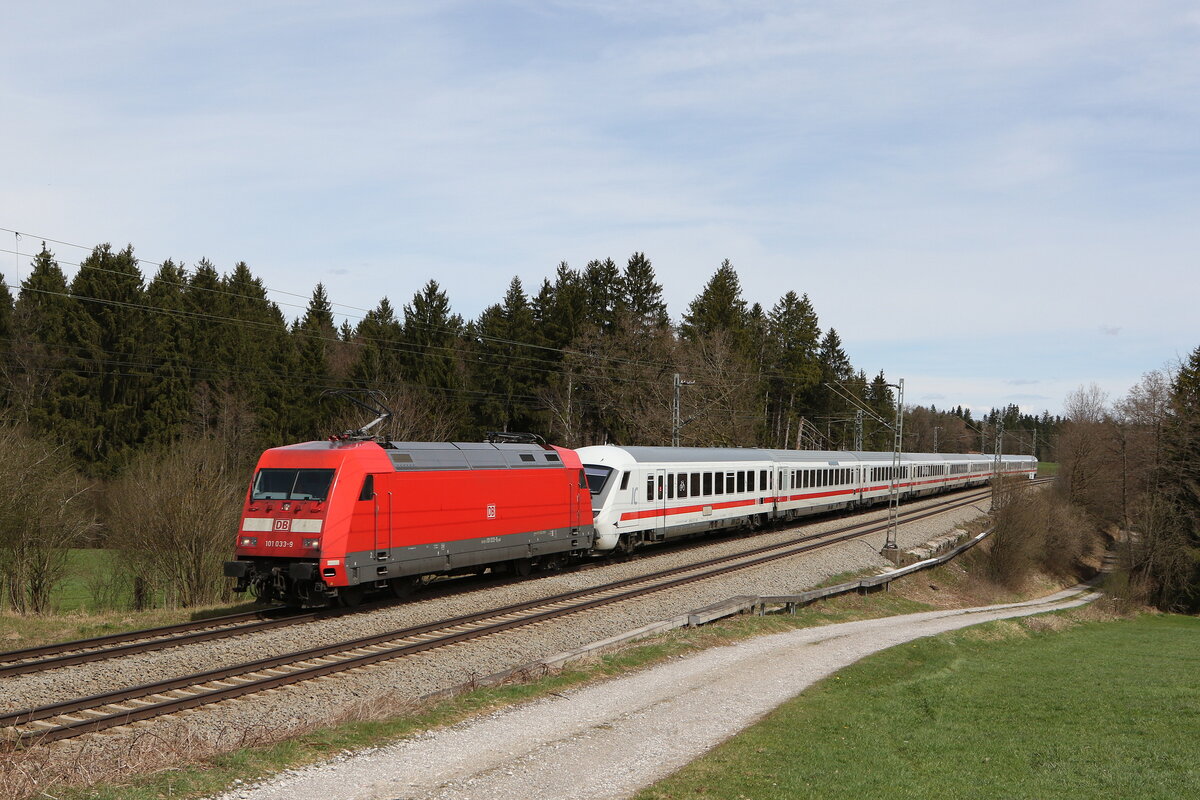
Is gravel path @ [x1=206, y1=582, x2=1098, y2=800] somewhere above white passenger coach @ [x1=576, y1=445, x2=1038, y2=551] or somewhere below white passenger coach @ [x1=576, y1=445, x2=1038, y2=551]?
below

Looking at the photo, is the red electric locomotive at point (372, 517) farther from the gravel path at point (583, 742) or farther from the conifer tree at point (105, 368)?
the conifer tree at point (105, 368)

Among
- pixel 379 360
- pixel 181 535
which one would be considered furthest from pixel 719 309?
pixel 181 535

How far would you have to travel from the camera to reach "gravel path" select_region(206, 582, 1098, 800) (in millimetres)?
9164

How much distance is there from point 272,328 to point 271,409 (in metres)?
9.47

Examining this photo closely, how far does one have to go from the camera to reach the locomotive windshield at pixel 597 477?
94.2 ft

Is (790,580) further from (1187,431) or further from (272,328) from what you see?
(272,328)

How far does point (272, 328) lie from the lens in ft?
243

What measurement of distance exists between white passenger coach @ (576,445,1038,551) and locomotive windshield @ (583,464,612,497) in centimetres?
3

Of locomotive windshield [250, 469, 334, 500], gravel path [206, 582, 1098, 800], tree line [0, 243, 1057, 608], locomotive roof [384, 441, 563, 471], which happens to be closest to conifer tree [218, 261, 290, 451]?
tree line [0, 243, 1057, 608]

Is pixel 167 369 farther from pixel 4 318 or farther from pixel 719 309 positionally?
pixel 719 309

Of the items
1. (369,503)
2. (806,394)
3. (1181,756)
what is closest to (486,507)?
(369,503)

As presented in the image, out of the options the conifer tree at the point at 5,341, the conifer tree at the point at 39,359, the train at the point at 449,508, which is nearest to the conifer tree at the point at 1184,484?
the train at the point at 449,508

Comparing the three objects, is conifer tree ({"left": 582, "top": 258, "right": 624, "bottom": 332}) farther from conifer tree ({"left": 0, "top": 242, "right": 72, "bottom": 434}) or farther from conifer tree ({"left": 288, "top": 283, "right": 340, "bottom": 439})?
conifer tree ({"left": 0, "top": 242, "right": 72, "bottom": 434})

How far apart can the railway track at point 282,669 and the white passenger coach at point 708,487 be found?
4.15 m
